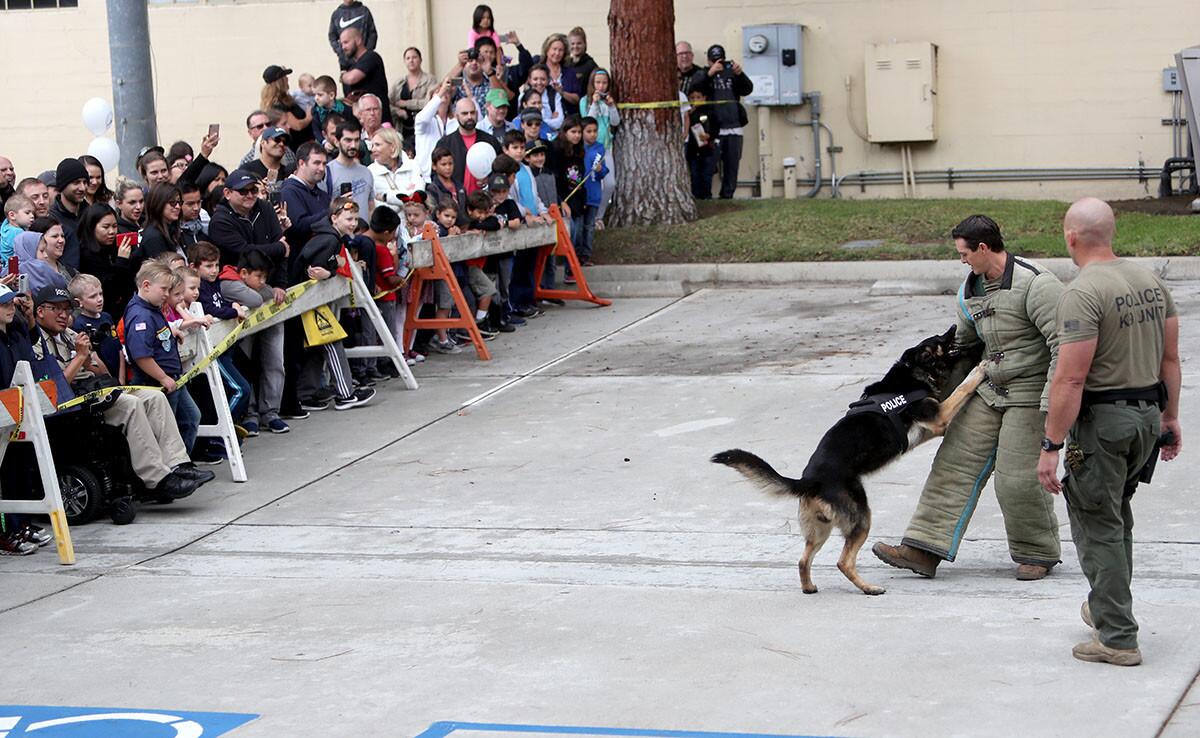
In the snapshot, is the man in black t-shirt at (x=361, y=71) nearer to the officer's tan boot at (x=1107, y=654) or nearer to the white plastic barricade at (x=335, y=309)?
the white plastic barricade at (x=335, y=309)

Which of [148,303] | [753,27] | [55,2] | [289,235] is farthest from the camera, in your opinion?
[55,2]

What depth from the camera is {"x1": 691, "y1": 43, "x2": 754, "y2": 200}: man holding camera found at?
64.6 feet

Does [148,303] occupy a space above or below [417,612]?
above

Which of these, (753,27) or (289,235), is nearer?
(289,235)

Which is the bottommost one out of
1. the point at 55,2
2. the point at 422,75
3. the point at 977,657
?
the point at 977,657

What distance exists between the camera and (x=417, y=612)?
689 centimetres

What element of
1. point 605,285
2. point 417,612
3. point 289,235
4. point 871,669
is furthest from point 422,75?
point 871,669

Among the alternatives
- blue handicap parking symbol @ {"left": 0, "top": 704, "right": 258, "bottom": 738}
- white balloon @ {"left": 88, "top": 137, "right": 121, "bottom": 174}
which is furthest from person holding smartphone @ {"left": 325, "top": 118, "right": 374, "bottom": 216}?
blue handicap parking symbol @ {"left": 0, "top": 704, "right": 258, "bottom": 738}

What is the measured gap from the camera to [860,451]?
266 inches

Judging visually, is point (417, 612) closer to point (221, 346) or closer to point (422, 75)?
Answer: point (221, 346)

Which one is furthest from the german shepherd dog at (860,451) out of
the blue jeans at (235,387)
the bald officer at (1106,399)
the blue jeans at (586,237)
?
the blue jeans at (586,237)

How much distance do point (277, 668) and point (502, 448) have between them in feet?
13.4

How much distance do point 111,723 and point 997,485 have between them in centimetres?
380

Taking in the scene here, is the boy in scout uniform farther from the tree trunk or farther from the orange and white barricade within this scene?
the tree trunk
